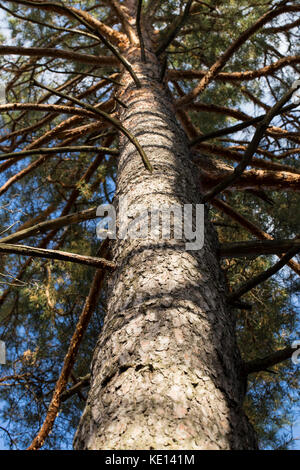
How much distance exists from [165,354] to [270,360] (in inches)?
13.4

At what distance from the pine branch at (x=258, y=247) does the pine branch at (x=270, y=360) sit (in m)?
0.43

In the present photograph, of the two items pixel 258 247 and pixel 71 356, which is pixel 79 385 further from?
pixel 258 247

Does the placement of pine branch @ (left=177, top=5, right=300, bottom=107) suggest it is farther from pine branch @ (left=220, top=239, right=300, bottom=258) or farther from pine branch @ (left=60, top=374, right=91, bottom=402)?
pine branch @ (left=60, top=374, right=91, bottom=402)

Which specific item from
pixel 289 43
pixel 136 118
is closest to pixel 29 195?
pixel 136 118

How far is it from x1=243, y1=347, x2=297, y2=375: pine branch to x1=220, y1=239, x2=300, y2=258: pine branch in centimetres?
43

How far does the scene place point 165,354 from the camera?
3.45ft

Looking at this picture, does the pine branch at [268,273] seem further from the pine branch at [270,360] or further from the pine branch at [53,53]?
the pine branch at [53,53]

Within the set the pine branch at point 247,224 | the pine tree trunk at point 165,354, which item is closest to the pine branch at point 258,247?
the pine tree trunk at point 165,354

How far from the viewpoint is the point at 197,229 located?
1.64 m

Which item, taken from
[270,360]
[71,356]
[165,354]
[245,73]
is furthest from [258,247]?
[245,73]

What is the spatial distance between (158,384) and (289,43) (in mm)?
4859

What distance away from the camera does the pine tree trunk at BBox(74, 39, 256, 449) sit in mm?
886

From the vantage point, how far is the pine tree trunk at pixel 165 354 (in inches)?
34.9
